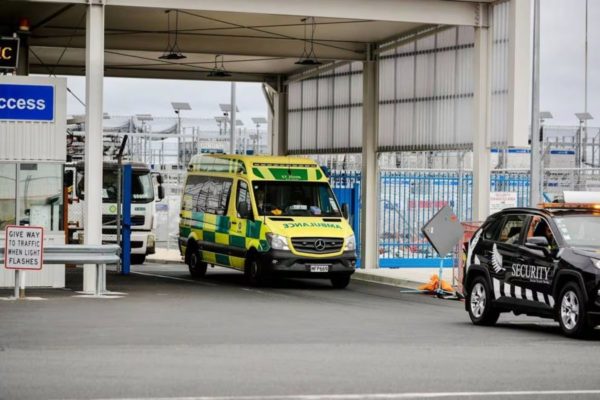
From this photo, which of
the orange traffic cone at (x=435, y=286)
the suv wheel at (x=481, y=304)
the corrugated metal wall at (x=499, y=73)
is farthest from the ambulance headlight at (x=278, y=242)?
the suv wheel at (x=481, y=304)

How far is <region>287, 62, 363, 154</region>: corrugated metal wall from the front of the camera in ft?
116

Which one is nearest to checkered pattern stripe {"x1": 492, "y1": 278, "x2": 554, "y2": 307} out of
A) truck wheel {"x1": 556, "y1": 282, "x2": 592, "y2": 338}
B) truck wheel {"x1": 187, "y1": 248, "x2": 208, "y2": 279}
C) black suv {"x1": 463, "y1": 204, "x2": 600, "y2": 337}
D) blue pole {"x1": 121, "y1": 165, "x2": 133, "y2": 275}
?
black suv {"x1": 463, "y1": 204, "x2": 600, "y2": 337}

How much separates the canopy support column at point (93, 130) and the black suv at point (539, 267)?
837 cm

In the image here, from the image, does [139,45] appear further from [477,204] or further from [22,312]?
[22,312]

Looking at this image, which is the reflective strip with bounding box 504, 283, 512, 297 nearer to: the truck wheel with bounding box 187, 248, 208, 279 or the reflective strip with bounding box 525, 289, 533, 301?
the reflective strip with bounding box 525, 289, 533, 301

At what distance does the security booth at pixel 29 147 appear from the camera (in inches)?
962

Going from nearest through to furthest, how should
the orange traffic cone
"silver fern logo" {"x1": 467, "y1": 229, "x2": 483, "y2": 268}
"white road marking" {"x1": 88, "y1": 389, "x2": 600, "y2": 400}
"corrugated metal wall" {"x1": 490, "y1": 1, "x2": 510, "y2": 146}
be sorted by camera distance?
"white road marking" {"x1": 88, "y1": 389, "x2": 600, "y2": 400}
"silver fern logo" {"x1": 467, "y1": 229, "x2": 483, "y2": 268}
the orange traffic cone
"corrugated metal wall" {"x1": 490, "y1": 1, "x2": 510, "y2": 146}

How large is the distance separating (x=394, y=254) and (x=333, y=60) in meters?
5.33

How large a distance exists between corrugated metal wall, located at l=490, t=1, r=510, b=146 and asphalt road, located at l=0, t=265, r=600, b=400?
545 centimetres

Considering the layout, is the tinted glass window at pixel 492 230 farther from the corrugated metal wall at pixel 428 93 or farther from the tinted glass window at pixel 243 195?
the corrugated metal wall at pixel 428 93

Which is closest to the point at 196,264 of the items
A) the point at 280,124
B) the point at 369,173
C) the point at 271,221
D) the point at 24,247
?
the point at 271,221

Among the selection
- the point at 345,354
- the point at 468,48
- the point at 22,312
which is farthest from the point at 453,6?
the point at 345,354

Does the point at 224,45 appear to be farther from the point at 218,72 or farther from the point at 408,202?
the point at 408,202

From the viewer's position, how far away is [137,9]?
2878 centimetres
